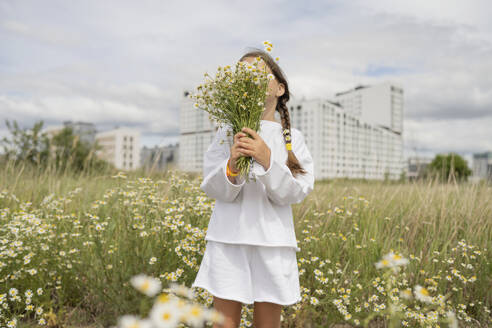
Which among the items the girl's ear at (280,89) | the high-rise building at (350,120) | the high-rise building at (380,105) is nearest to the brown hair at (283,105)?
the girl's ear at (280,89)

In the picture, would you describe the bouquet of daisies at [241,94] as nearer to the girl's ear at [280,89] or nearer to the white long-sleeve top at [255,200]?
the white long-sleeve top at [255,200]

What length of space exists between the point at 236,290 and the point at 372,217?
2.73m

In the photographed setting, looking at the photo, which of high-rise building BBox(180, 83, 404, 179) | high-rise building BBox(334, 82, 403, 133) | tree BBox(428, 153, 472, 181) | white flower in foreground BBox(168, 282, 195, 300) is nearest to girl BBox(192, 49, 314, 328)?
white flower in foreground BBox(168, 282, 195, 300)

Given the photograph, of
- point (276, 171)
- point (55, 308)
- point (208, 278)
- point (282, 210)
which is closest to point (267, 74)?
point (276, 171)

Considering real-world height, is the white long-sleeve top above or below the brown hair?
below

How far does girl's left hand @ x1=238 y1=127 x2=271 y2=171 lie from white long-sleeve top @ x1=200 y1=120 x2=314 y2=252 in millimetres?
45

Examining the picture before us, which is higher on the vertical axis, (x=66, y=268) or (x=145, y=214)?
(x=145, y=214)

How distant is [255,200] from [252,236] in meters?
0.21

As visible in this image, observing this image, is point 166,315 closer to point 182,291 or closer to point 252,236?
point 182,291

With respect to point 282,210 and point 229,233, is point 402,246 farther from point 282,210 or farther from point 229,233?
point 229,233

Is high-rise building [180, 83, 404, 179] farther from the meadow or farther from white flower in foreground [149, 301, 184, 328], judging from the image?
white flower in foreground [149, 301, 184, 328]

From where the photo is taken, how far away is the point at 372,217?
13.5 ft

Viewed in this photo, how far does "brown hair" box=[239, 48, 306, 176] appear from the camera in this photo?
214 cm

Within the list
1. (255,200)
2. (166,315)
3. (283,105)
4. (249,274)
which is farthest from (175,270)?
(166,315)
